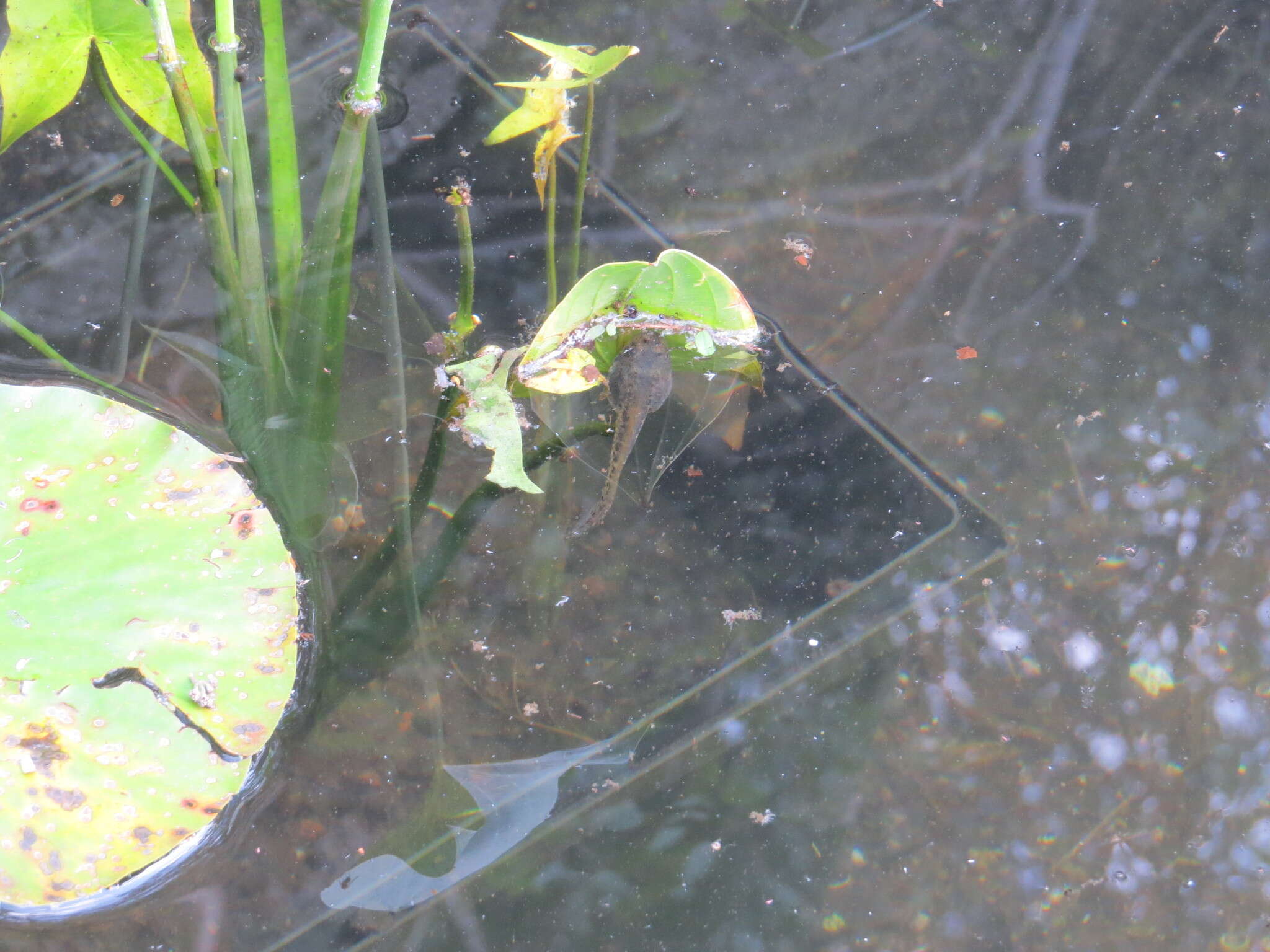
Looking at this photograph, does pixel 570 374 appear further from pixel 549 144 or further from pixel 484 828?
pixel 484 828

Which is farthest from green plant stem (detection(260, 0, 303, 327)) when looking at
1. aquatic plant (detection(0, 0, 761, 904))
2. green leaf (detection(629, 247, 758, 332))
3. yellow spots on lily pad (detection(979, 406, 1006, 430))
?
yellow spots on lily pad (detection(979, 406, 1006, 430))

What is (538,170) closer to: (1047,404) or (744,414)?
(744,414)

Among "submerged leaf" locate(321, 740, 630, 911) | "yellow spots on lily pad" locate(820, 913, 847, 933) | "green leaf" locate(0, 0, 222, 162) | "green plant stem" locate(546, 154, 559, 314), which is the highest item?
"green leaf" locate(0, 0, 222, 162)

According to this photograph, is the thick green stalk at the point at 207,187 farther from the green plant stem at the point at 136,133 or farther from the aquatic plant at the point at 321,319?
the green plant stem at the point at 136,133

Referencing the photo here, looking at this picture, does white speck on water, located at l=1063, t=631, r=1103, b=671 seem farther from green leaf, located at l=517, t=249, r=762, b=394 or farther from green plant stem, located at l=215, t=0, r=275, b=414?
green plant stem, located at l=215, t=0, r=275, b=414

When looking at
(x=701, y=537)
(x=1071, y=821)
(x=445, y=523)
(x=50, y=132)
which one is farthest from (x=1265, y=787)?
(x=50, y=132)

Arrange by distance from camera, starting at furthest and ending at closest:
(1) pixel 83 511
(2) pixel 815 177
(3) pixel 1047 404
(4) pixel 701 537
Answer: (2) pixel 815 177 → (3) pixel 1047 404 → (4) pixel 701 537 → (1) pixel 83 511

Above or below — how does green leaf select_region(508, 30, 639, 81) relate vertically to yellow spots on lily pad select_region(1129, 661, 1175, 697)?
above
